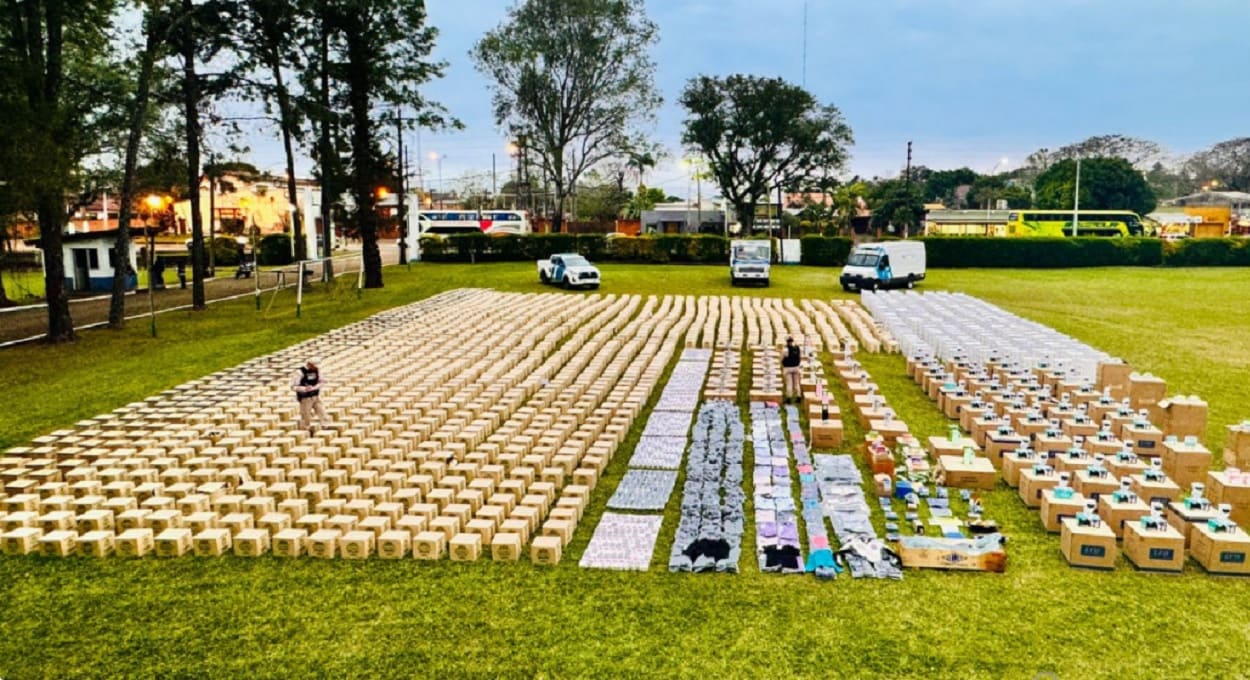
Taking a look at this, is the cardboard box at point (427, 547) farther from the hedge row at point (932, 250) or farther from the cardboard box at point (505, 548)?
the hedge row at point (932, 250)

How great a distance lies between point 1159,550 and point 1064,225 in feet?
182

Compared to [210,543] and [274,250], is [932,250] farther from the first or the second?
[210,543]

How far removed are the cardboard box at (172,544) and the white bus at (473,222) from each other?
50.2 metres

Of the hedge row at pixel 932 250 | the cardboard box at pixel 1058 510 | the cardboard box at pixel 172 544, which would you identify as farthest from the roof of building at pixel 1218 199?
the cardboard box at pixel 172 544

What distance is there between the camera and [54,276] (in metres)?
18.6

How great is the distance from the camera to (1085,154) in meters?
104

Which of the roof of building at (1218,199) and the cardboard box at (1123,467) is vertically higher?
the roof of building at (1218,199)

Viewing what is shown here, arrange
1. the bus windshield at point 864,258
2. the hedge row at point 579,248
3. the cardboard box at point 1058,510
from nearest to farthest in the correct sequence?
the cardboard box at point 1058,510 → the bus windshield at point 864,258 → the hedge row at point 579,248

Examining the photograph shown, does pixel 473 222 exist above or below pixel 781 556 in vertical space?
above

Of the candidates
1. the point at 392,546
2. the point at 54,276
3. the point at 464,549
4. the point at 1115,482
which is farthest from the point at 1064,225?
the point at 392,546

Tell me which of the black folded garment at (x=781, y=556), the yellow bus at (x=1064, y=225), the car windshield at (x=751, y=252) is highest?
the yellow bus at (x=1064, y=225)

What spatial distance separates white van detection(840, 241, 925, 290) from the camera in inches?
1182

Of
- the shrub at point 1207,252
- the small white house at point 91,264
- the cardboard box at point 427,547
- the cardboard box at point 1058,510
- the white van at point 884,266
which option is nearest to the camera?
the cardboard box at point 427,547

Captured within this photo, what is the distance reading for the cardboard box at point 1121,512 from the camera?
7.68m
